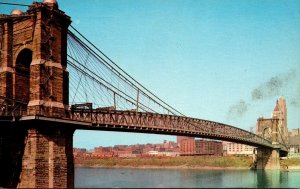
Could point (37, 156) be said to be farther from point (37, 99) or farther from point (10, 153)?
point (37, 99)

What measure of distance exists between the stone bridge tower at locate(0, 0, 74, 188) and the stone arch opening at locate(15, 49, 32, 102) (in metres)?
0.10

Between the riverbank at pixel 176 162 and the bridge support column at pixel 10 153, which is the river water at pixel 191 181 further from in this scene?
the riverbank at pixel 176 162

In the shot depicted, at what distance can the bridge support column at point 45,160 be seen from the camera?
32.2 metres

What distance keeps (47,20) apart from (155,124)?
21625 millimetres

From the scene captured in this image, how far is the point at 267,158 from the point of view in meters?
106

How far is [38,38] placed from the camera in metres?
34.2

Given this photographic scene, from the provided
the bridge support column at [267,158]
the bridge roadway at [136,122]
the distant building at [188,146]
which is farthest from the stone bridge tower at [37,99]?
the distant building at [188,146]

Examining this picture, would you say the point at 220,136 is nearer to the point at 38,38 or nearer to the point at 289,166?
the point at 289,166

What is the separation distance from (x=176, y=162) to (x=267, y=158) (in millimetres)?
28976

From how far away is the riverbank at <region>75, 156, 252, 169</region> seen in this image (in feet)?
368

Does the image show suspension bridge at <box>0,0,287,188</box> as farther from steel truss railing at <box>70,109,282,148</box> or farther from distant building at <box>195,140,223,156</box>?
distant building at <box>195,140,223,156</box>

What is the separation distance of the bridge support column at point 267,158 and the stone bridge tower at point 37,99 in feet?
256

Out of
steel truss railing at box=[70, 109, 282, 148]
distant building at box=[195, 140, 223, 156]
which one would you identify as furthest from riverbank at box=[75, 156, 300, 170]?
distant building at box=[195, 140, 223, 156]

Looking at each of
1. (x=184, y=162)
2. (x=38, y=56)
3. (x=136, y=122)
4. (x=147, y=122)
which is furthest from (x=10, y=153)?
(x=184, y=162)
